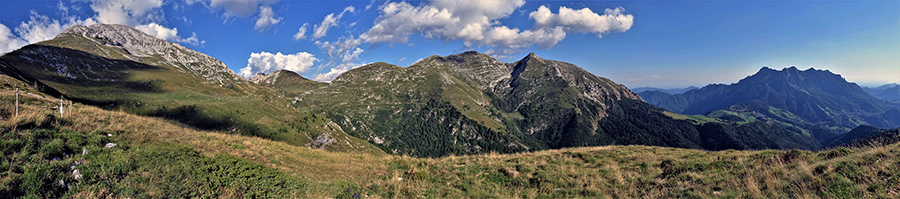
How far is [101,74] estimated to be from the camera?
192000mm

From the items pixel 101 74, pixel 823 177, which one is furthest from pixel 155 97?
pixel 823 177

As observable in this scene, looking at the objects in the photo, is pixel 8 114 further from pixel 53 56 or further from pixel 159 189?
pixel 53 56

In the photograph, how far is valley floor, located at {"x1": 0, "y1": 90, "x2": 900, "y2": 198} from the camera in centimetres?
854

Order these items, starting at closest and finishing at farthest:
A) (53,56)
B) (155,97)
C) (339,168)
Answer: (339,168) < (155,97) < (53,56)

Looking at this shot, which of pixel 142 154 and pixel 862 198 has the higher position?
pixel 142 154

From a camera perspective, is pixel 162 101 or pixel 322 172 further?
pixel 162 101

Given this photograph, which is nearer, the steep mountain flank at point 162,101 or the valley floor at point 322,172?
the valley floor at point 322,172

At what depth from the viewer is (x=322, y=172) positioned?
608 inches

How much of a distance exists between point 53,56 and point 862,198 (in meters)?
318

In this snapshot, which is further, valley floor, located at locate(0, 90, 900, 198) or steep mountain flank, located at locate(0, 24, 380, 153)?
steep mountain flank, located at locate(0, 24, 380, 153)

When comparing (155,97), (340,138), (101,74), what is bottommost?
(340,138)

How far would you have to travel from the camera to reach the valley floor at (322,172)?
8.54m

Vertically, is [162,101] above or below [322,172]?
above

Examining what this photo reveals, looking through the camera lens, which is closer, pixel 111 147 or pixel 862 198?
pixel 862 198
